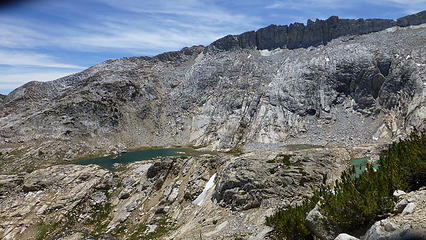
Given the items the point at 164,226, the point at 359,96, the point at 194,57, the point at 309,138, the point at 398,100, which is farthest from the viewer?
the point at 194,57

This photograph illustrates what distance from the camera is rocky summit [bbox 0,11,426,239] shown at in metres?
30.6

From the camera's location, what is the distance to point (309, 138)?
328 feet

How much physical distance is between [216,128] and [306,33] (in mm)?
67077

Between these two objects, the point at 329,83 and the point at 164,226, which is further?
the point at 329,83

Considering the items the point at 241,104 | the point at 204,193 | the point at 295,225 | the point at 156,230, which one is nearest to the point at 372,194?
the point at 295,225

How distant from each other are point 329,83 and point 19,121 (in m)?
124

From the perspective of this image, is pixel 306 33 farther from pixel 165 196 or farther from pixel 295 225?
pixel 295 225

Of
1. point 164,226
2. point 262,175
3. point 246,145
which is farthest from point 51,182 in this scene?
point 246,145

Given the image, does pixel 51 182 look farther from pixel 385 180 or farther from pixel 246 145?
pixel 246 145

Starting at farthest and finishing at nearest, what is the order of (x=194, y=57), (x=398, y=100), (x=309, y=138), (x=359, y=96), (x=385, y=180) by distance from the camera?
(x=194, y=57) → (x=359, y=96) → (x=309, y=138) → (x=398, y=100) → (x=385, y=180)

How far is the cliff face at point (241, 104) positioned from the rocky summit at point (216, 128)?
1.75 ft

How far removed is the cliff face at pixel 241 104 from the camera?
95.0 metres

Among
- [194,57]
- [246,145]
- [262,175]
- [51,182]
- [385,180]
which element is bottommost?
[246,145]

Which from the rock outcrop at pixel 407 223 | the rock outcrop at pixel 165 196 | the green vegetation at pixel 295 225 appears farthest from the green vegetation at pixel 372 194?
the rock outcrop at pixel 165 196
